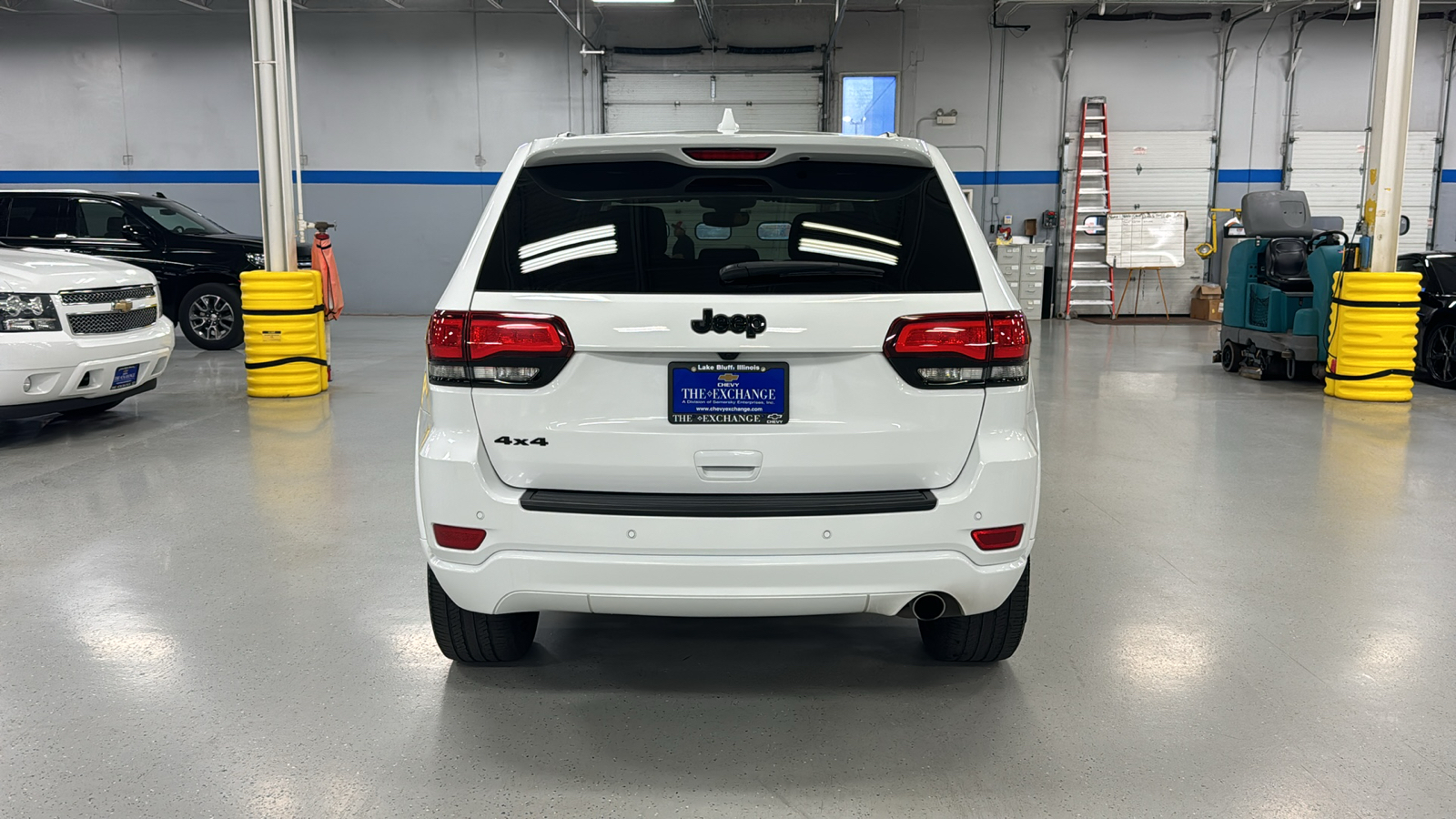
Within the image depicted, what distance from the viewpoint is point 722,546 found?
2285mm

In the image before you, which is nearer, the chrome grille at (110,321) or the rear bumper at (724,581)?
the rear bumper at (724,581)

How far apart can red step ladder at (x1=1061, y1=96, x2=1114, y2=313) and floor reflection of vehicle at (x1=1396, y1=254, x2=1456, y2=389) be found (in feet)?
23.4

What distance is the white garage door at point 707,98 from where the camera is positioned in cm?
1644

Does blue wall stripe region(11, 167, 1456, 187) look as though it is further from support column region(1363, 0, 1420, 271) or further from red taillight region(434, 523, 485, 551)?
red taillight region(434, 523, 485, 551)

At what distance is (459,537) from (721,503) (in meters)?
0.63

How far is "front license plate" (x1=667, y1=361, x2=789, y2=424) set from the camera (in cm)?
229

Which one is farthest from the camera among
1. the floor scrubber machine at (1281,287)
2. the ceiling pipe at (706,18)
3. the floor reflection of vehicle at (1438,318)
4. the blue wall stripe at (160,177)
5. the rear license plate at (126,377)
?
the blue wall stripe at (160,177)

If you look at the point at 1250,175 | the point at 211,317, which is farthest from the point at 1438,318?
the point at 211,317

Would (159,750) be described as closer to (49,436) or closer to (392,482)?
(392,482)

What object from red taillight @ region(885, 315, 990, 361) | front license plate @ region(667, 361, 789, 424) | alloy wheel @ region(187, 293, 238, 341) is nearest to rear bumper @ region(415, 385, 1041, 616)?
red taillight @ region(885, 315, 990, 361)

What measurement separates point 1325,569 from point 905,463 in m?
2.46

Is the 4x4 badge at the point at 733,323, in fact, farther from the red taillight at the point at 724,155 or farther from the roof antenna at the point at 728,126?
the roof antenna at the point at 728,126

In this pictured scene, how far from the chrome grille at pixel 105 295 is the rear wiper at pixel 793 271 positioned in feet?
17.8

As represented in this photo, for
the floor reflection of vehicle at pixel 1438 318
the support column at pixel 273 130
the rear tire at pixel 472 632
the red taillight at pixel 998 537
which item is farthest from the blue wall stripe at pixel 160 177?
the red taillight at pixel 998 537
